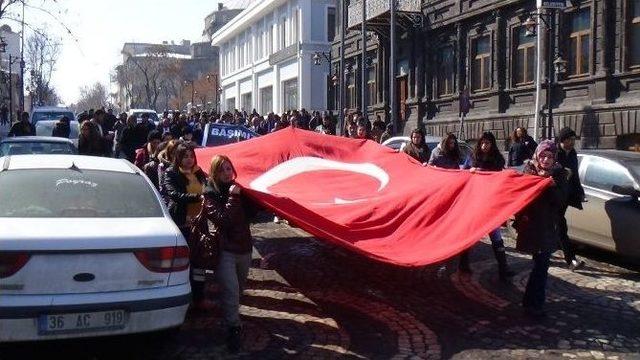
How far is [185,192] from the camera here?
7.22 metres

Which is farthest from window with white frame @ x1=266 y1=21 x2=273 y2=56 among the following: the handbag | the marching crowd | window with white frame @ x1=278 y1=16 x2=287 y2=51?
the handbag

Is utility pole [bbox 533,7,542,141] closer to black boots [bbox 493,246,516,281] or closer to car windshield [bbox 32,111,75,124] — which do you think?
black boots [bbox 493,246,516,281]

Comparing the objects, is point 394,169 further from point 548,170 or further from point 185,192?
point 185,192

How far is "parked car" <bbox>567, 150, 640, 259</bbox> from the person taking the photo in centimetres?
891

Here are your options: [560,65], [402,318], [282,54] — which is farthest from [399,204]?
[282,54]

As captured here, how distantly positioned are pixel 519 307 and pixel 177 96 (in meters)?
99.1

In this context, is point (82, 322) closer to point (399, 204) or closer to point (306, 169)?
point (399, 204)

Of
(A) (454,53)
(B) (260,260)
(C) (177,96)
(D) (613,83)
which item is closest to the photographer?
(B) (260,260)

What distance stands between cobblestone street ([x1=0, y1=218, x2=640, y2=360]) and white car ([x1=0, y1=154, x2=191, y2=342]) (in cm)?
73

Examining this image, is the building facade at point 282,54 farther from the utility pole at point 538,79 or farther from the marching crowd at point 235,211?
the marching crowd at point 235,211

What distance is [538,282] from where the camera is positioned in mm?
6984

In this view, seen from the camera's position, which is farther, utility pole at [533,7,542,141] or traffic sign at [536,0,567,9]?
utility pole at [533,7,542,141]

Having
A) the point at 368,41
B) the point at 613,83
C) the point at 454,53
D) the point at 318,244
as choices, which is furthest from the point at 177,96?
the point at 318,244

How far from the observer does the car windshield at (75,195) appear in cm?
559
